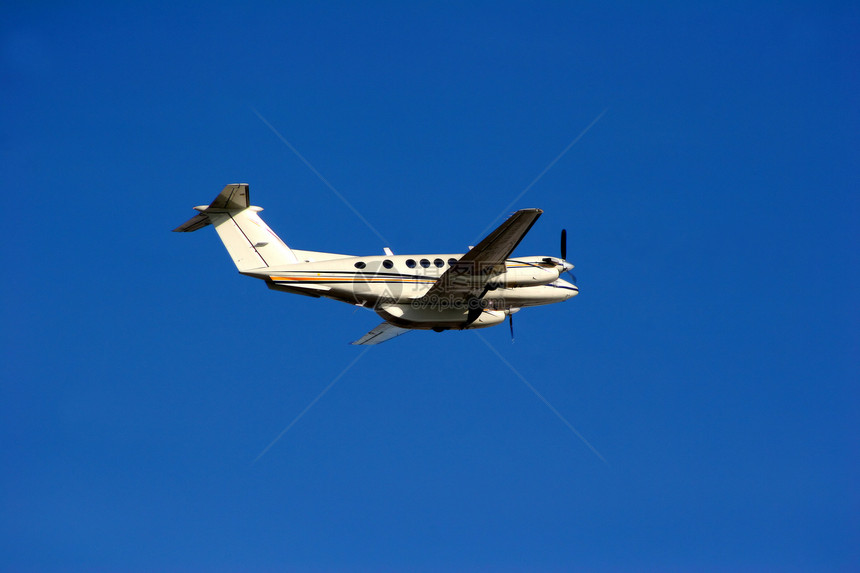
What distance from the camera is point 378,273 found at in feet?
113

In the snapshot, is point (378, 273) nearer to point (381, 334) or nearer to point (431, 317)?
point (431, 317)

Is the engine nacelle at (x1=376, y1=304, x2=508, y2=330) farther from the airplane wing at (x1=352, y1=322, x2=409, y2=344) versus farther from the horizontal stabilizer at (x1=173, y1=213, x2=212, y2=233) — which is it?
the horizontal stabilizer at (x1=173, y1=213, x2=212, y2=233)

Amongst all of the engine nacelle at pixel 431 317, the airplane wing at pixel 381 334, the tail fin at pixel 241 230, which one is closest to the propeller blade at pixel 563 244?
the engine nacelle at pixel 431 317

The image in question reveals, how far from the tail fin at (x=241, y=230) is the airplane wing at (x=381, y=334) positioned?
19.2 ft

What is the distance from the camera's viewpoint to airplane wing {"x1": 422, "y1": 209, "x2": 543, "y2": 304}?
101 ft

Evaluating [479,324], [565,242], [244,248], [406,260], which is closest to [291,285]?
[244,248]

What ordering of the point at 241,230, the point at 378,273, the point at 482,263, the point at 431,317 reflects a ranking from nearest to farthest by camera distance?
the point at 482,263 → the point at 378,273 → the point at 241,230 → the point at 431,317

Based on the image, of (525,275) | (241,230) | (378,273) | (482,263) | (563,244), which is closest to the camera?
(482,263)

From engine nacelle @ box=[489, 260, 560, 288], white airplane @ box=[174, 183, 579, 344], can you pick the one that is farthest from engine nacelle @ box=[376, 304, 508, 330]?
engine nacelle @ box=[489, 260, 560, 288]

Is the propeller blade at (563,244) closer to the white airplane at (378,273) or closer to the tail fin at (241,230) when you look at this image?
the white airplane at (378,273)

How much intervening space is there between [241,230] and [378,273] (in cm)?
601

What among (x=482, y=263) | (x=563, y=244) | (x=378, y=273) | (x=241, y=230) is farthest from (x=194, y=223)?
(x=563, y=244)

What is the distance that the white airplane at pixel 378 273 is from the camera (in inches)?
1337

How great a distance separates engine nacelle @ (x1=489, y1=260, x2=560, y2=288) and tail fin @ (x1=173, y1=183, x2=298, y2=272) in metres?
9.22
